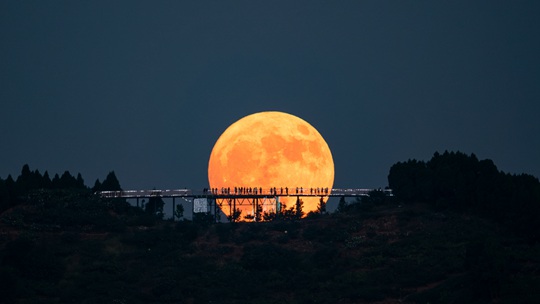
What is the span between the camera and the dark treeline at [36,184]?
142 metres

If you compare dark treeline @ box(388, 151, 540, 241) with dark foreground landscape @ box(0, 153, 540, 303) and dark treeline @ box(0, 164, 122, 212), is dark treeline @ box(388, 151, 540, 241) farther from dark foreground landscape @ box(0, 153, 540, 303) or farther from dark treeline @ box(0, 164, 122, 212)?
dark treeline @ box(0, 164, 122, 212)

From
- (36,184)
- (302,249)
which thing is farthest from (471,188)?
(36,184)

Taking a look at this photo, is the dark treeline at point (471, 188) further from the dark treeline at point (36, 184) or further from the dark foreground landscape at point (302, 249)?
the dark treeline at point (36, 184)

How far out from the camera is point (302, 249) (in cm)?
12900

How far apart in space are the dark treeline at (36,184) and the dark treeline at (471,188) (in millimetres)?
38219

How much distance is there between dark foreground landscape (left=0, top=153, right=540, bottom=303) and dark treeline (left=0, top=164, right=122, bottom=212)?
0.63m

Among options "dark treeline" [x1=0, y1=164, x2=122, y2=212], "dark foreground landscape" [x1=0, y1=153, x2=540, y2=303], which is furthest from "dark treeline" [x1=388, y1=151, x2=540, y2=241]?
"dark treeline" [x1=0, y1=164, x2=122, y2=212]

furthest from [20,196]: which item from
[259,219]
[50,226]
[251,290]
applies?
[251,290]

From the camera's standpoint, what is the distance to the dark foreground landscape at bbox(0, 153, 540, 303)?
4316 inches

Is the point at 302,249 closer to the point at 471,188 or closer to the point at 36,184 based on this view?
the point at 471,188

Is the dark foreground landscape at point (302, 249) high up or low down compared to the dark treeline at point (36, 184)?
down

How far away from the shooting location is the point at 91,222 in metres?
139

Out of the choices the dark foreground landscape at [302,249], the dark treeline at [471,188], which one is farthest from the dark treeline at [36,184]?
the dark treeline at [471,188]

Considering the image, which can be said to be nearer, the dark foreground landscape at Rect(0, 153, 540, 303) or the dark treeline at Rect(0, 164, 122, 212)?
the dark foreground landscape at Rect(0, 153, 540, 303)
